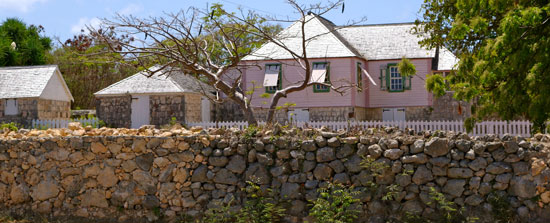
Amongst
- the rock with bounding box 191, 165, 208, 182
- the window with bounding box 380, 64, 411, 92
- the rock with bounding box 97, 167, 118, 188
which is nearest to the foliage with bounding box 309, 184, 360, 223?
the rock with bounding box 191, 165, 208, 182

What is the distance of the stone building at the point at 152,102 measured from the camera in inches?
923

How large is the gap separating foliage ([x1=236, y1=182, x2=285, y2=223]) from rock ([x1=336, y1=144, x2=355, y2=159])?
1.09m

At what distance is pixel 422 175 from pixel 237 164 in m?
2.64

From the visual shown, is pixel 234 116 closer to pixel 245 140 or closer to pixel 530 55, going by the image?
pixel 530 55

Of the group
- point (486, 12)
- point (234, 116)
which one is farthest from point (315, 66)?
point (486, 12)

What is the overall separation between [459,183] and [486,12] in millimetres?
8807

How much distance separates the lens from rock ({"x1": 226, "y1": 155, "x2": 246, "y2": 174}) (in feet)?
28.3

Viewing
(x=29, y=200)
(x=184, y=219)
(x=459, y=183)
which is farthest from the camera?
(x=29, y=200)

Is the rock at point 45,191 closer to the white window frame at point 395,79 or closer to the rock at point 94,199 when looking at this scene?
the rock at point 94,199

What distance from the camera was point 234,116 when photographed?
84.8 feet

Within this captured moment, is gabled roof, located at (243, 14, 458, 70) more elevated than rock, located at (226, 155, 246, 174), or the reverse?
gabled roof, located at (243, 14, 458, 70)

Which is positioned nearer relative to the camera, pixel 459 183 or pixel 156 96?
pixel 459 183

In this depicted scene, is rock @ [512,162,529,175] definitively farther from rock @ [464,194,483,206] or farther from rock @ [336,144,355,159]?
rock @ [336,144,355,159]

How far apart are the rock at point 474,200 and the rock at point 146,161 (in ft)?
15.1
